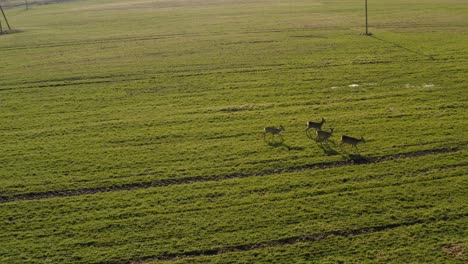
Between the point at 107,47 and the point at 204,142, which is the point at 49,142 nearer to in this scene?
the point at 204,142

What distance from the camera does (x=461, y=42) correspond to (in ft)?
152

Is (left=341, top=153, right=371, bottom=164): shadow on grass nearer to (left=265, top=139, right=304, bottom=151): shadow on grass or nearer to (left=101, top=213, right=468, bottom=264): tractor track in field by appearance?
(left=265, top=139, right=304, bottom=151): shadow on grass

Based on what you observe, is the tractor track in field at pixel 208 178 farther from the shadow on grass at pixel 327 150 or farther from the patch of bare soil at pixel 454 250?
the patch of bare soil at pixel 454 250

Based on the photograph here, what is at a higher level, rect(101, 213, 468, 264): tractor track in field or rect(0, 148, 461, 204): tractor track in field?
rect(0, 148, 461, 204): tractor track in field

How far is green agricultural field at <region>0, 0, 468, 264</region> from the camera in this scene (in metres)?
15.8

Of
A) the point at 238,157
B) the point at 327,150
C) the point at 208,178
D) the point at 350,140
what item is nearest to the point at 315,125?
the point at 327,150

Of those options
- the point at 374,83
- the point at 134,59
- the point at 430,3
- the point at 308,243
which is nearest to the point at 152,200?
the point at 308,243

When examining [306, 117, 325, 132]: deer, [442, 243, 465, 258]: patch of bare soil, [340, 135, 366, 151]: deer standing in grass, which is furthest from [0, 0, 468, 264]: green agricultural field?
[306, 117, 325, 132]: deer

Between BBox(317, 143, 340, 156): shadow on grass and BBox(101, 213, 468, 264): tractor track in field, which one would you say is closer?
BBox(101, 213, 468, 264): tractor track in field

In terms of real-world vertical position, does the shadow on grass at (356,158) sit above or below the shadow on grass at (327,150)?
below

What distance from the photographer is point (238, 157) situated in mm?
22125

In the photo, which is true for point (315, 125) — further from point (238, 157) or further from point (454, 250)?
point (454, 250)

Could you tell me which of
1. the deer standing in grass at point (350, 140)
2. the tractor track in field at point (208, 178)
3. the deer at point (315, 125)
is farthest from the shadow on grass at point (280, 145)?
the deer standing in grass at point (350, 140)

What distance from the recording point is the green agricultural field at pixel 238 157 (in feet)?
51.8
